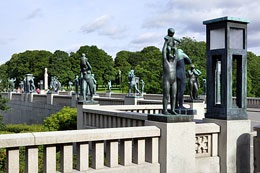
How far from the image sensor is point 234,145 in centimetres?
775

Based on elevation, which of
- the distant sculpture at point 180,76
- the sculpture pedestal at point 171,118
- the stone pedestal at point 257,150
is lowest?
the stone pedestal at point 257,150

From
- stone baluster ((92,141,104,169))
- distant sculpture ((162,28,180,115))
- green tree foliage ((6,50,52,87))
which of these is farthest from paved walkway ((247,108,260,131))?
green tree foliage ((6,50,52,87))

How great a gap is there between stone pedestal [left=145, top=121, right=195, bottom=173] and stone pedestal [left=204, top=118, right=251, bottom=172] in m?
0.90

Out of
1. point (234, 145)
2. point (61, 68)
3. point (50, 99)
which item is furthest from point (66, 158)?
point (61, 68)

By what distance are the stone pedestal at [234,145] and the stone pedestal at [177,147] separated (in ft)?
2.94

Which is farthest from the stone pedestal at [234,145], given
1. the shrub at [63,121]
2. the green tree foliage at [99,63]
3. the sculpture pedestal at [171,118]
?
the green tree foliage at [99,63]

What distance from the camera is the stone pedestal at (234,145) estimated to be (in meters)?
7.68

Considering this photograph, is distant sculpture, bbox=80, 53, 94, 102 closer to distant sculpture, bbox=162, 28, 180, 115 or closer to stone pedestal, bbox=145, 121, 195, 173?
distant sculpture, bbox=162, 28, 180, 115

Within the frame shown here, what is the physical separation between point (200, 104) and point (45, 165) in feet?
41.9

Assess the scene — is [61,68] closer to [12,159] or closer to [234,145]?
[234,145]

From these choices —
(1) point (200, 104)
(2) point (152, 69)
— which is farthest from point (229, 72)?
(2) point (152, 69)

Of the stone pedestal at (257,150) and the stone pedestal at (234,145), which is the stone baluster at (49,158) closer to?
the stone pedestal at (234,145)

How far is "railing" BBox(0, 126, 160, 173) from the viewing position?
5.48 m

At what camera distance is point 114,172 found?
247 inches
